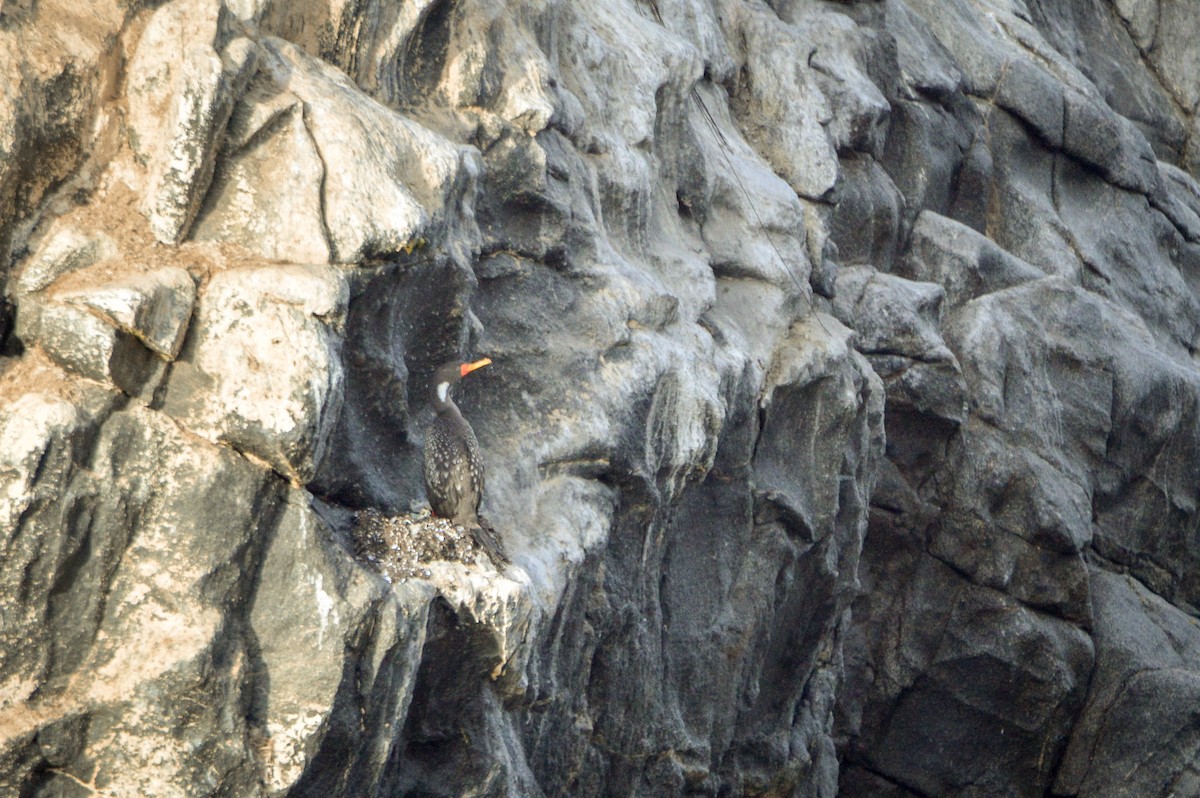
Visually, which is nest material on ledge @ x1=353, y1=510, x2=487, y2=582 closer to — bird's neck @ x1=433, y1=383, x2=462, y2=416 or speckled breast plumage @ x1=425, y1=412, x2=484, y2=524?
speckled breast plumage @ x1=425, y1=412, x2=484, y2=524

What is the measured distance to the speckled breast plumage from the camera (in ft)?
26.8

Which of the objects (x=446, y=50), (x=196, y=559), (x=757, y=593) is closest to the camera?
(x=196, y=559)

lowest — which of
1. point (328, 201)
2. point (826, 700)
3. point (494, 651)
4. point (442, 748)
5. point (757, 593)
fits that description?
point (826, 700)

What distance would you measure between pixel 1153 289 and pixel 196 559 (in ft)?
54.0

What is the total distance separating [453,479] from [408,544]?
1.59ft

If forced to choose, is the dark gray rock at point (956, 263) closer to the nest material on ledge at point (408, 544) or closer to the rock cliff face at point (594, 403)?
the rock cliff face at point (594, 403)

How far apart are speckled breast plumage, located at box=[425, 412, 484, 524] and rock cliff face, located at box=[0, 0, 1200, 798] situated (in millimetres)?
351

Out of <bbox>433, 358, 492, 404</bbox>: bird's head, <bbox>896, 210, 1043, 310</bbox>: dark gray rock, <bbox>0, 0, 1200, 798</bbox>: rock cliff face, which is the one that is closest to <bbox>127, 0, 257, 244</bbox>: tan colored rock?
<bbox>0, 0, 1200, 798</bbox>: rock cliff face

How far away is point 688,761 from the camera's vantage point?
1171 centimetres

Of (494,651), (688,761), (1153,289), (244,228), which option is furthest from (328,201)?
(1153,289)

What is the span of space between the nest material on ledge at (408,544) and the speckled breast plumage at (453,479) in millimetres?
78

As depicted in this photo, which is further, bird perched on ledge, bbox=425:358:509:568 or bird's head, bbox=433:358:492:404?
bird's head, bbox=433:358:492:404

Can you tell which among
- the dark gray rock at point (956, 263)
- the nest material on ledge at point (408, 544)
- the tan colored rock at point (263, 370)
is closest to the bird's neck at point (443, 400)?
the nest material on ledge at point (408, 544)

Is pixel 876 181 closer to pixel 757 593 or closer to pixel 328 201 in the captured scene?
pixel 757 593
